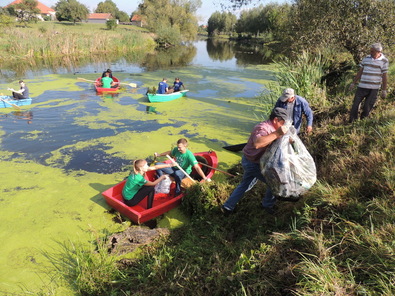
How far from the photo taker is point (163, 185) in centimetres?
458

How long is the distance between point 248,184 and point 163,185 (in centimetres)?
180

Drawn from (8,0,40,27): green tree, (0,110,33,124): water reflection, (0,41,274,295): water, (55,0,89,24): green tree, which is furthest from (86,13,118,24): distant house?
(0,110,33,124): water reflection

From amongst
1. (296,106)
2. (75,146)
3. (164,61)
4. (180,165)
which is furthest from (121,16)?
(296,106)

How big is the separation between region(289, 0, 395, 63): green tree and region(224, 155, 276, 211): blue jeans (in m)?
6.48

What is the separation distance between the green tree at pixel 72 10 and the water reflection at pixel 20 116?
49.6m

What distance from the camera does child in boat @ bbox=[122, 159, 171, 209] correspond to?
3863 mm

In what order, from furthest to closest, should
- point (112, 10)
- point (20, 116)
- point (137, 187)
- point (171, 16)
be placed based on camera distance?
point (112, 10) → point (171, 16) → point (20, 116) → point (137, 187)

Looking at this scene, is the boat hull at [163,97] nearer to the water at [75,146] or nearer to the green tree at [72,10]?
the water at [75,146]

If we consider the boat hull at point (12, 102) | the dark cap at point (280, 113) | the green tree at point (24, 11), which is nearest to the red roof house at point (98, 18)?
the green tree at point (24, 11)

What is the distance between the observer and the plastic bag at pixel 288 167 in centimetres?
260

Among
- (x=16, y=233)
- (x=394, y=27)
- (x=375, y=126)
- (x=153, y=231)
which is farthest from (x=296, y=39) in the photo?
(x=16, y=233)

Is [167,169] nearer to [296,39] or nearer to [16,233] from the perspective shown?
[16,233]

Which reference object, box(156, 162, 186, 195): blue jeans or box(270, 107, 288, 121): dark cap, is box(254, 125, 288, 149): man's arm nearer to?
box(270, 107, 288, 121): dark cap

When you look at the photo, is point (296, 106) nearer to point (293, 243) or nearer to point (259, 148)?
point (259, 148)
